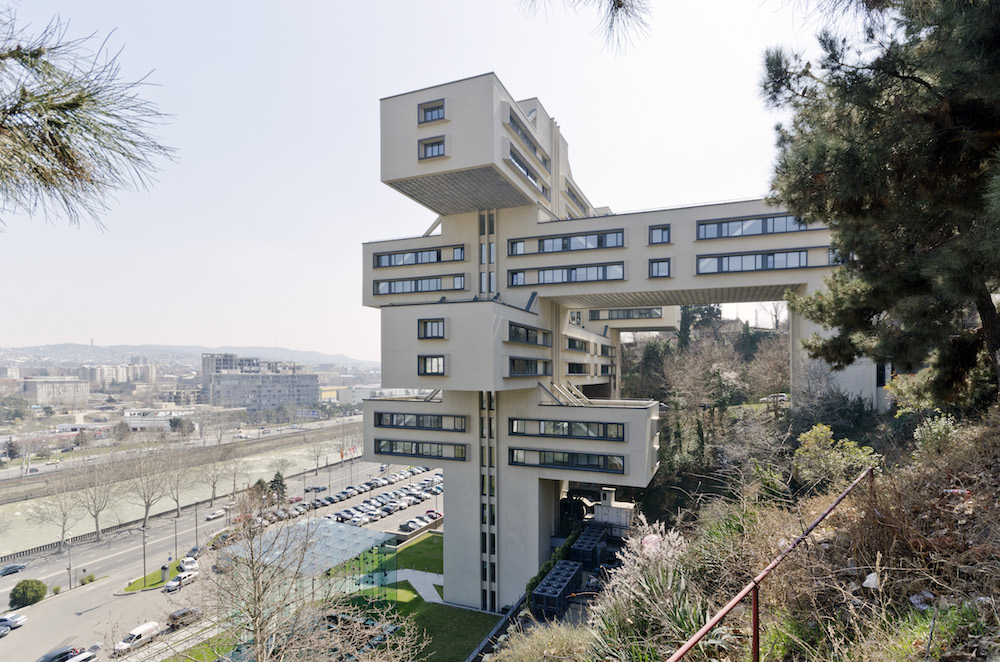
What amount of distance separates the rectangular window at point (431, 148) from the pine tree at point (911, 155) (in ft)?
54.4

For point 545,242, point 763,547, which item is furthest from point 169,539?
point 763,547

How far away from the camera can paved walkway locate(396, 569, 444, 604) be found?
988 inches

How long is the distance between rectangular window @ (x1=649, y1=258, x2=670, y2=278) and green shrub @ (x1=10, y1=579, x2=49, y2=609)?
40157mm

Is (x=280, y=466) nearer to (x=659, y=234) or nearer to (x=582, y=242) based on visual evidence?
(x=582, y=242)

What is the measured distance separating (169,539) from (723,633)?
1902 inches

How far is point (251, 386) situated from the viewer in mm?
134000

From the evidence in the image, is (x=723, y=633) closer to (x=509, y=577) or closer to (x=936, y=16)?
(x=936, y=16)

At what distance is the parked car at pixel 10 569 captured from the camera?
108 feet

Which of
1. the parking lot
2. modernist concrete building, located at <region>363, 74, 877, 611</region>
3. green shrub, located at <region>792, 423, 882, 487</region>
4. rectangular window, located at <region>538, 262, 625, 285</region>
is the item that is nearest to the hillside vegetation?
green shrub, located at <region>792, 423, 882, 487</region>

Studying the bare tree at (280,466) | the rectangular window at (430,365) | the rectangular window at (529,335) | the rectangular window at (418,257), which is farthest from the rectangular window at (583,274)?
the bare tree at (280,466)

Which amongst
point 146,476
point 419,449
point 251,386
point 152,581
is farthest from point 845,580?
point 251,386

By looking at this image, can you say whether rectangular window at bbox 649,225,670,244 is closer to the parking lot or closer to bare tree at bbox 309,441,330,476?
the parking lot

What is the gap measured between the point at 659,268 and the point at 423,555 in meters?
23.3

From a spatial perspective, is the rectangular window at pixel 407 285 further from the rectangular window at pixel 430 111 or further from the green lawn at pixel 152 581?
the green lawn at pixel 152 581
